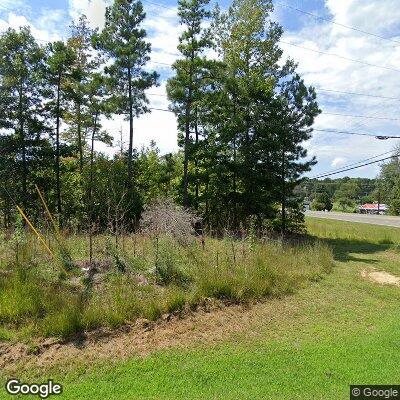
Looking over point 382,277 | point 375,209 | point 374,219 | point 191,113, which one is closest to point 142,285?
point 382,277

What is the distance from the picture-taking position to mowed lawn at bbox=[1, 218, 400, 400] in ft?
10.6

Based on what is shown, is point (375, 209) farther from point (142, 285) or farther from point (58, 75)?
point (142, 285)

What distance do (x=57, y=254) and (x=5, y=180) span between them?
33.9ft

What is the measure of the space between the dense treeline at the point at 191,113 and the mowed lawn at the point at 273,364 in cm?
1013

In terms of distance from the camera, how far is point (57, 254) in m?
6.50

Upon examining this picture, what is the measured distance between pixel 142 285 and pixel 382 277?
6.01 metres

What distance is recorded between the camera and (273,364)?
12.2 feet

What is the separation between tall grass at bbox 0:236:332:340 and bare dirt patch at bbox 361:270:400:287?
1.21 m

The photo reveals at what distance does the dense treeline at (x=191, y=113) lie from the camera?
14.6m

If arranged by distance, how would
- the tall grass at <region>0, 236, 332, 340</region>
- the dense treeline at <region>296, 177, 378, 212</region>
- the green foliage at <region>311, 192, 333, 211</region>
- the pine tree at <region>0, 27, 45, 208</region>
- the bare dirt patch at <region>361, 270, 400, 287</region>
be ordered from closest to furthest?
the tall grass at <region>0, 236, 332, 340</region> → the bare dirt patch at <region>361, 270, 400, 287</region> → the pine tree at <region>0, 27, 45, 208</region> → the green foliage at <region>311, 192, 333, 211</region> → the dense treeline at <region>296, 177, 378, 212</region>

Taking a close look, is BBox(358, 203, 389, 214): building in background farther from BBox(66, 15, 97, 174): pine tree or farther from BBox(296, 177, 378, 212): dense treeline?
BBox(66, 15, 97, 174): pine tree

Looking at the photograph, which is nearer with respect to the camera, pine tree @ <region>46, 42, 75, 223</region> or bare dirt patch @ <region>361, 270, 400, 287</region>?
bare dirt patch @ <region>361, 270, 400, 287</region>

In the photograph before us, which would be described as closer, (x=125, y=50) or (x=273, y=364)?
(x=273, y=364)

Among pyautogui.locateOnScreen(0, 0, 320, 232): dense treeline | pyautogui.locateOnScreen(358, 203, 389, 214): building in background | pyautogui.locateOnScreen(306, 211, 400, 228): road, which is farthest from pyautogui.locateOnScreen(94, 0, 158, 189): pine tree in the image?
pyautogui.locateOnScreen(358, 203, 389, 214): building in background
